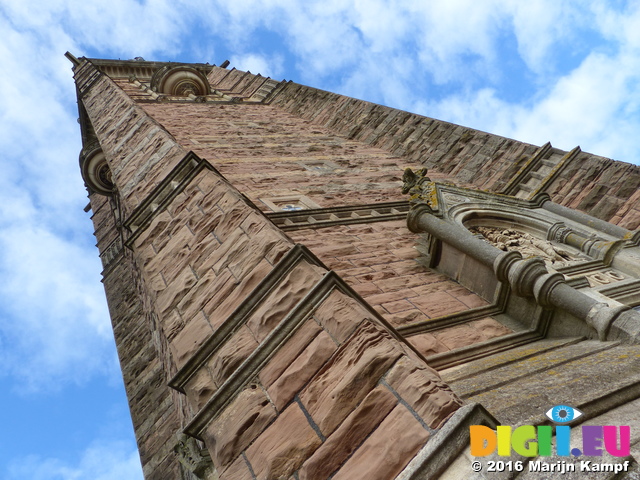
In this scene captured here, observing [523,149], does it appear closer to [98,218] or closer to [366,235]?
[366,235]

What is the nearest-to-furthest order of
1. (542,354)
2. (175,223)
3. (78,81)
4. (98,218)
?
1. (542,354)
2. (175,223)
3. (78,81)
4. (98,218)

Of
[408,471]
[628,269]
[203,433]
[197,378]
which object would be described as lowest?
[408,471]

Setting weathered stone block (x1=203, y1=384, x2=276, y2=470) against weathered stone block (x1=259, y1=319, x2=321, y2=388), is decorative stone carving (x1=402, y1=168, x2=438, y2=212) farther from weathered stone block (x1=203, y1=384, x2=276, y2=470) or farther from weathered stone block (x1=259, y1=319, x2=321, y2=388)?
weathered stone block (x1=203, y1=384, x2=276, y2=470)

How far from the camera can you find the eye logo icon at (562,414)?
2.44 m

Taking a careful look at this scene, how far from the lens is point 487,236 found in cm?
683

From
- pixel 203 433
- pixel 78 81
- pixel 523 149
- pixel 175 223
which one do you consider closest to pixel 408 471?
pixel 203 433

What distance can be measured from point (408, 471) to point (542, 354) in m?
2.48

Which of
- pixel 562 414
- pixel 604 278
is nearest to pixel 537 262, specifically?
pixel 604 278

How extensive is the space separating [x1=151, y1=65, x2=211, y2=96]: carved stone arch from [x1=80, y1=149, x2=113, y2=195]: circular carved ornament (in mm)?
4764

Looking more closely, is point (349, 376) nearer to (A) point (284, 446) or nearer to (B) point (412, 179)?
(A) point (284, 446)

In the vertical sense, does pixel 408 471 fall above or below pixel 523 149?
below

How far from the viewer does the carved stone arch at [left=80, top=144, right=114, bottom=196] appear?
53.1 ft

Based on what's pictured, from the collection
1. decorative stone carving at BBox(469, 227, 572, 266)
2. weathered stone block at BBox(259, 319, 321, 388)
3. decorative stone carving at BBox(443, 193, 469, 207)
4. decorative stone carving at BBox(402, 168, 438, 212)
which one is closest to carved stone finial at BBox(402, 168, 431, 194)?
decorative stone carving at BBox(402, 168, 438, 212)
